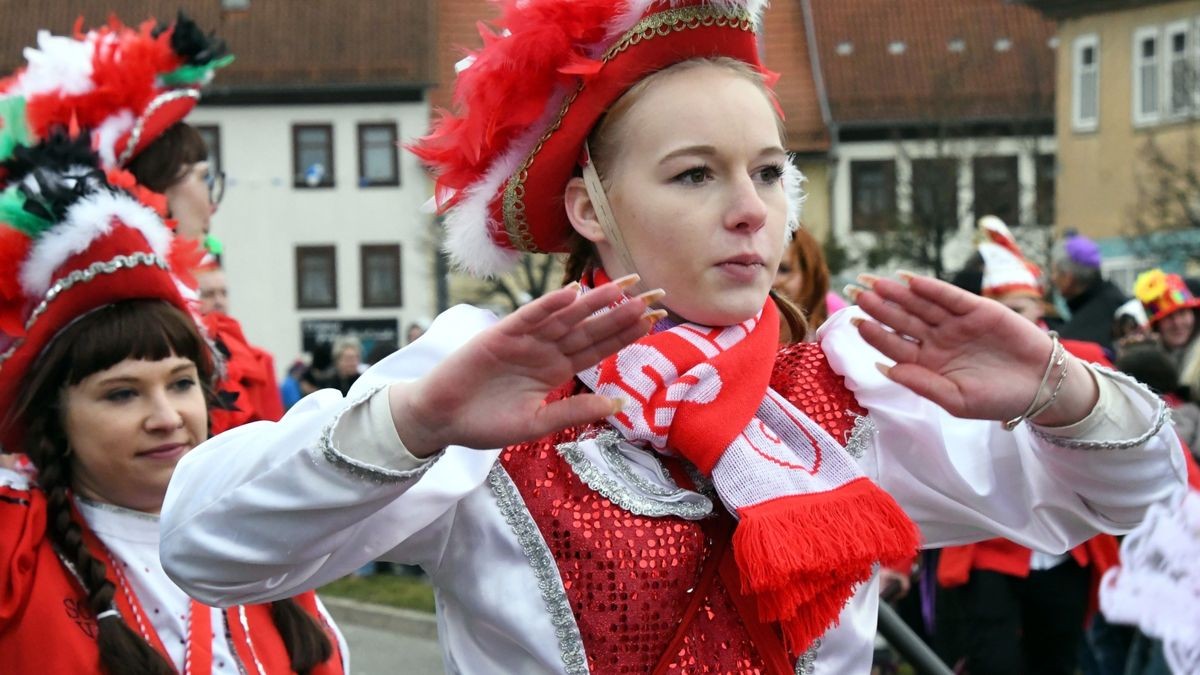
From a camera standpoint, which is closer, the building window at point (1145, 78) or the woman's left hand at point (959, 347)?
the woman's left hand at point (959, 347)

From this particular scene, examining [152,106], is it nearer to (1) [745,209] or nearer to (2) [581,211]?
(2) [581,211]

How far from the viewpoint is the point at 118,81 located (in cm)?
494

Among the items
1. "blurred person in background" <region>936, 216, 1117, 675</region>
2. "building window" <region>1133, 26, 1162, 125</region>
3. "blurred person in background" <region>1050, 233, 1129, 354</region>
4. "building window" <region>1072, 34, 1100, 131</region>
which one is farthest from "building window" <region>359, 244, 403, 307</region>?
"blurred person in background" <region>936, 216, 1117, 675</region>

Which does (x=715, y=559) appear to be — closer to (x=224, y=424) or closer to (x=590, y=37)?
(x=590, y=37)

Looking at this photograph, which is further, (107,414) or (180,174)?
(180,174)

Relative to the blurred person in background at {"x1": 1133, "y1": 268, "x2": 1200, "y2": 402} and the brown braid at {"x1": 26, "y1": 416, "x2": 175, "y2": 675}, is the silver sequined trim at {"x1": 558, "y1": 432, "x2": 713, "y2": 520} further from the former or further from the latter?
the blurred person in background at {"x1": 1133, "y1": 268, "x2": 1200, "y2": 402}

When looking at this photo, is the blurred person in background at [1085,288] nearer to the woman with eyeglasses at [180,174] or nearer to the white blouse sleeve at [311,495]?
the woman with eyeglasses at [180,174]

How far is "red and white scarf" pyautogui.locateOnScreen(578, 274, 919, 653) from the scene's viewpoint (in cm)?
239

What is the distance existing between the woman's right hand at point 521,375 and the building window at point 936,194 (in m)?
27.2

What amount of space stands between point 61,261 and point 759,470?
1.84 meters

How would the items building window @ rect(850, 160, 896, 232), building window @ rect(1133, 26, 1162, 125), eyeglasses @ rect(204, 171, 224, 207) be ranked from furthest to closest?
building window @ rect(850, 160, 896, 232)
building window @ rect(1133, 26, 1162, 125)
eyeglasses @ rect(204, 171, 224, 207)

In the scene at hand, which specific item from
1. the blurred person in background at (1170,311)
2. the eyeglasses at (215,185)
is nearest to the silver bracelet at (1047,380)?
the eyeglasses at (215,185)

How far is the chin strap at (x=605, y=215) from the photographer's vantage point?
8.46 feet

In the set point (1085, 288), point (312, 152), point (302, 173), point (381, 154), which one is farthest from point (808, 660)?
point (312, 152)
